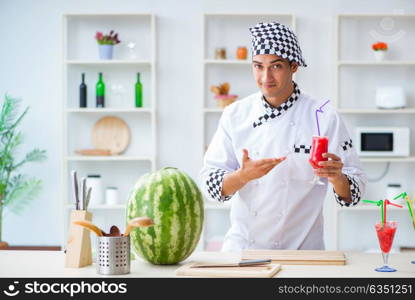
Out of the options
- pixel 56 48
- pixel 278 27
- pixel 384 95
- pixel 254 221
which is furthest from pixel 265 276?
pixel 56 48

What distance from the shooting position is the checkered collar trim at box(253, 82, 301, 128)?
2.80 metres

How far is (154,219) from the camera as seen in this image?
2.14m

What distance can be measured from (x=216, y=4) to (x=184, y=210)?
401cm

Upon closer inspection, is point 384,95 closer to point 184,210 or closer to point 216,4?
point 216,4

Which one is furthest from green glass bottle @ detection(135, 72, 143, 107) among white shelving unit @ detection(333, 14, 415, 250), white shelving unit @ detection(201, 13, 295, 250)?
white shelving unit @ detection(333, 14, 415, 250)

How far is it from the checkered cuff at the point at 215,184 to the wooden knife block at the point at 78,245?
551mm

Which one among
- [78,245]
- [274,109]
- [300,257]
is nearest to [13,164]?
[274,109]

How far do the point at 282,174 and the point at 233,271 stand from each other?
0.83 metres

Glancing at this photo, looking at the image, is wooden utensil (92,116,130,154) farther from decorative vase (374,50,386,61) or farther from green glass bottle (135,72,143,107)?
decorative vase (374,50,386,61)

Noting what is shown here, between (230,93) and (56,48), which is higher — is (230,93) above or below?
below

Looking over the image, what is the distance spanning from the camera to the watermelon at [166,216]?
2.15 meters

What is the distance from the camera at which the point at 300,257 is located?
2258mm

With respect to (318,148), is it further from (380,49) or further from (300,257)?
(380,49)

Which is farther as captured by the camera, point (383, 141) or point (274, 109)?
point (383, 141)
